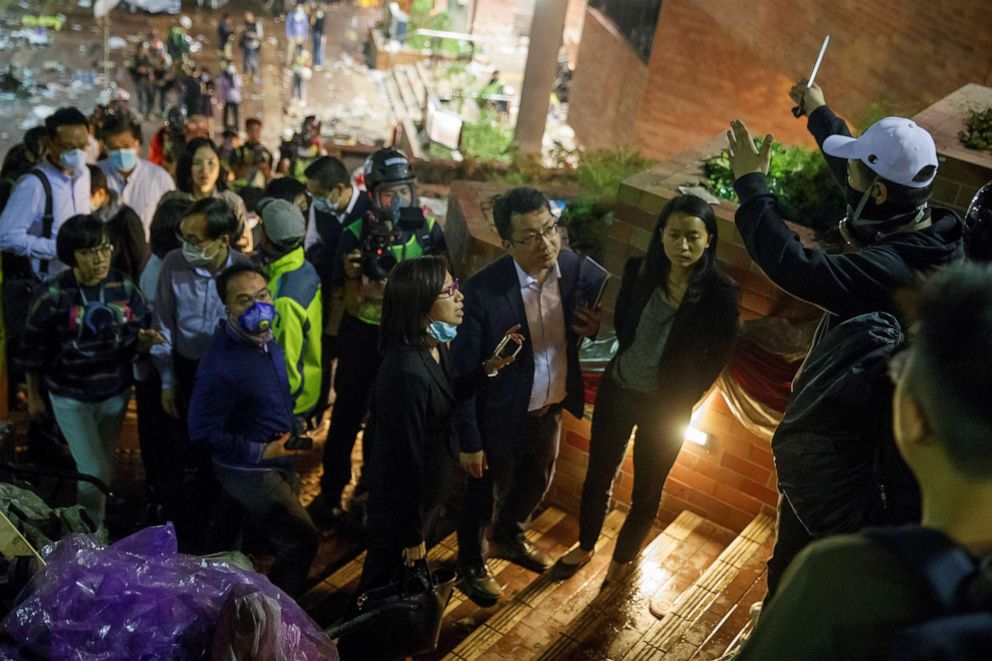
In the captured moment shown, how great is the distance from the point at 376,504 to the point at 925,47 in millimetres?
8486

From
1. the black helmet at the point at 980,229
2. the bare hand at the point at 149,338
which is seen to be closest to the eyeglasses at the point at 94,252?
the bare hand at the point at 149,338

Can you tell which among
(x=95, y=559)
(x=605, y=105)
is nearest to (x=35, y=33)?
(x=605, y=105)

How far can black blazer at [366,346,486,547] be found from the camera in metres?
3.97

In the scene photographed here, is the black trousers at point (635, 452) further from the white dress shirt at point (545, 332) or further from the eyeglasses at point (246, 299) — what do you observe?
the eyeglasses at point (246, 299)

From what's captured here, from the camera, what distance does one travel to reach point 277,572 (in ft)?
14.9

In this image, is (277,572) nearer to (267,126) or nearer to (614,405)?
(614,405)

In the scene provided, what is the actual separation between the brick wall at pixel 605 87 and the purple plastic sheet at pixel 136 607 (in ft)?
42.1

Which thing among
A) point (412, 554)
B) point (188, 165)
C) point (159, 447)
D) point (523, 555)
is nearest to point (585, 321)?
point (412, 554)

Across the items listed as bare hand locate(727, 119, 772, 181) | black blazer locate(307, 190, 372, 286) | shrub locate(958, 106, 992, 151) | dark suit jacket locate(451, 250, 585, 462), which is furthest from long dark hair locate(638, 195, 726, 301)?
shrub locate(958, 106, 992, 151)

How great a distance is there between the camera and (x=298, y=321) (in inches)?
192

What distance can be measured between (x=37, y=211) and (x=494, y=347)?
10.9 feet

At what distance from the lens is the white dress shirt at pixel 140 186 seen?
6688mm

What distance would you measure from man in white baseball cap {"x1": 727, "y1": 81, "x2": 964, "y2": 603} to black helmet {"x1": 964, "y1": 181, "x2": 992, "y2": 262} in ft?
0.11

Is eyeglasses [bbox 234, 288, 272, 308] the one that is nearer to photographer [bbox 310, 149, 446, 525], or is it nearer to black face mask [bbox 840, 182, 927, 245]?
photographer [bbox 310, 149, 446, 525]
